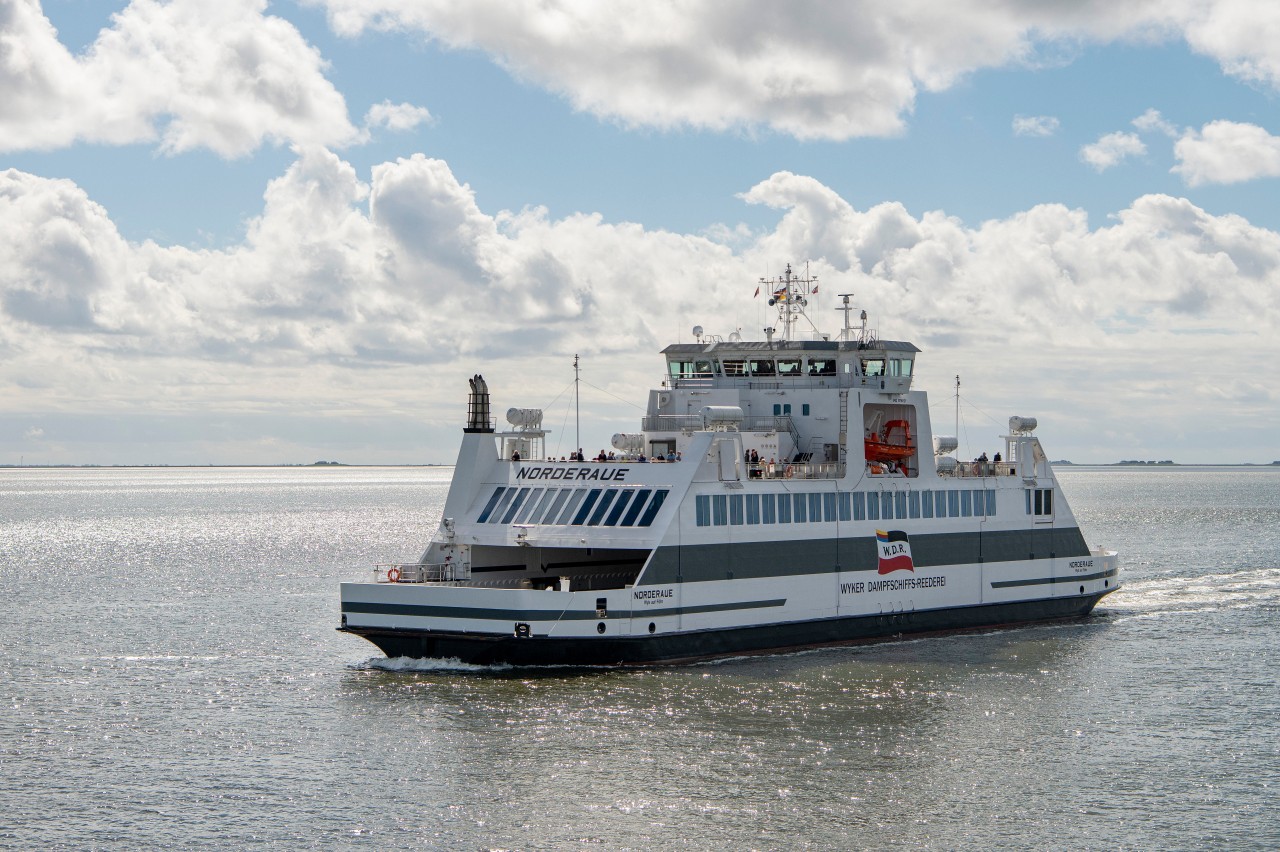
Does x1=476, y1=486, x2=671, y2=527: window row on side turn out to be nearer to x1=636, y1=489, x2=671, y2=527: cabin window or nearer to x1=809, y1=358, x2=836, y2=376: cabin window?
x1=636, y1=489, x2=671, y2=527: cabin window

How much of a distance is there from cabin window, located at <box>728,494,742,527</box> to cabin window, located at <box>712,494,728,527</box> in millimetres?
151

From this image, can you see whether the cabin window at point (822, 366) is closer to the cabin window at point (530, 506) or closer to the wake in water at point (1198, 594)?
the cabin window at point (530, 506)

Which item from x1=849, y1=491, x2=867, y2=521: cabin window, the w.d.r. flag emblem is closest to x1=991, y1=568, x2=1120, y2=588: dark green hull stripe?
the w.d.r. flag emblem

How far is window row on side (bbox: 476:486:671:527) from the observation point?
3900 cm

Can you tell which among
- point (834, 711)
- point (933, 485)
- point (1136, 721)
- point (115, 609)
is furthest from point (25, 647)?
point (1136, 721)

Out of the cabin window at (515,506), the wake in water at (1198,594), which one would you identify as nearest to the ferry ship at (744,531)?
the cabin window at (515,506)

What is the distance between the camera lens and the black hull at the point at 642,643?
36.6 meters

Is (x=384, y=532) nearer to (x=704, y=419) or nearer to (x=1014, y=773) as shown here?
(x=704, y=419)

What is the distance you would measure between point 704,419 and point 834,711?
10733 millimetres

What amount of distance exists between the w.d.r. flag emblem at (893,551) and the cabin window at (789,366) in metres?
6.25

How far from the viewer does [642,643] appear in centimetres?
3734

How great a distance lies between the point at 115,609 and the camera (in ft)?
185

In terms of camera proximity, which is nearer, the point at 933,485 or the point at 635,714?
the point at 635,714

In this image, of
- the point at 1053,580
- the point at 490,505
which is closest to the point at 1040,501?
the point at 1053,580
